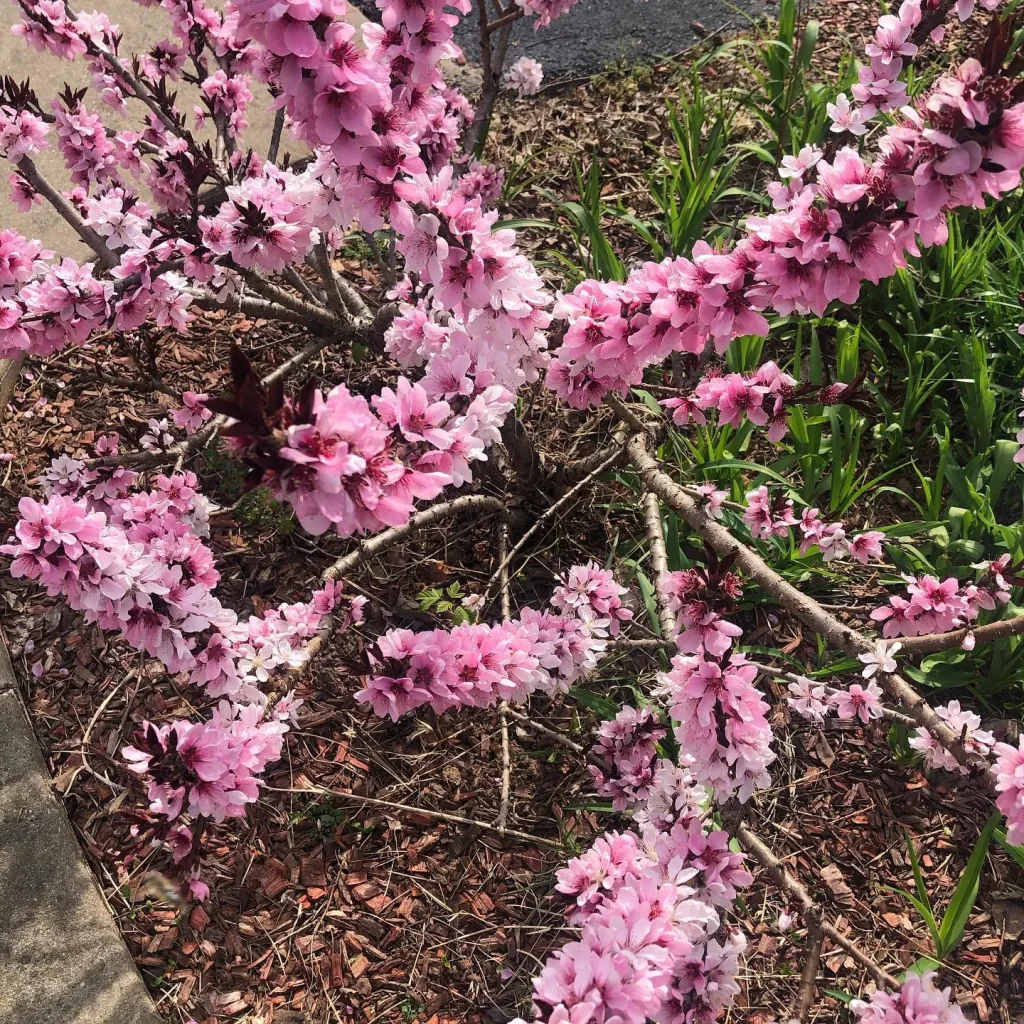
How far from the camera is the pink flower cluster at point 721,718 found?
63.5 inches

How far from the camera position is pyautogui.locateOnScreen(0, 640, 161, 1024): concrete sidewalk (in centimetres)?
220

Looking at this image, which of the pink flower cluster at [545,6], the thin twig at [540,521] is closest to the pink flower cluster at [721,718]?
the thin twig at [540,521]

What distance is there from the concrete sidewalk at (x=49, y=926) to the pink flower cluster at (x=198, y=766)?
936 millimetres

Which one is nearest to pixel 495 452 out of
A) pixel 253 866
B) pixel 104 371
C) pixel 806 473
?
pixel 806 473

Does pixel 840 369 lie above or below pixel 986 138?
below

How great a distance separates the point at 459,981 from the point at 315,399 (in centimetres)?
192

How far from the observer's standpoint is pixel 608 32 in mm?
4777

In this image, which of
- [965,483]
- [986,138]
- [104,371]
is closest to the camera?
[986,138]

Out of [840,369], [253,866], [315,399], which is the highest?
[315,399]

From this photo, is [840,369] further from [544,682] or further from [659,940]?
[659,940]

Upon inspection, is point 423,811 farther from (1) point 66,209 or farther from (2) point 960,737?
(1) point 66,209

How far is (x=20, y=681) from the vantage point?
2.79 metres

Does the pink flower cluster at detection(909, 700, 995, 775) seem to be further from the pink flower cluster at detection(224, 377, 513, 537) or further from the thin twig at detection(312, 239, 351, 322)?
the thin twig at detection(312, 239, 351, 322)

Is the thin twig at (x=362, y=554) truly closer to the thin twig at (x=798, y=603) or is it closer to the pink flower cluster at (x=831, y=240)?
the thin twig at (x=798, y=603)
